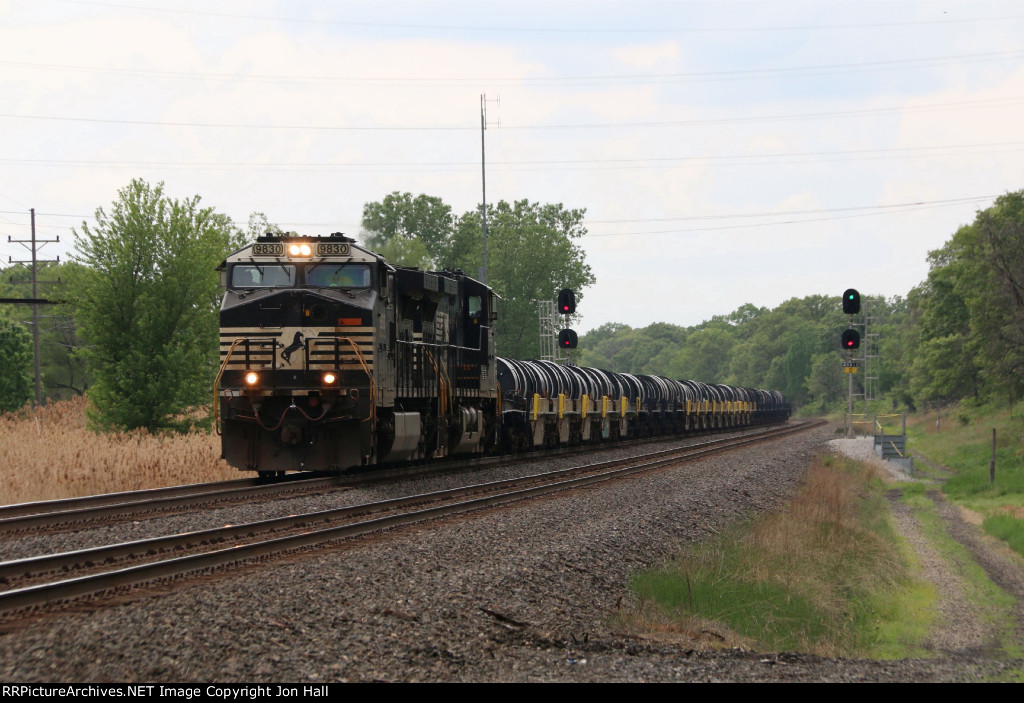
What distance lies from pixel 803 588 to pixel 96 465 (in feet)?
37.2

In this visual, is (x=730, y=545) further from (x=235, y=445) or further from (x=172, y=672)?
(x=172, y=672)

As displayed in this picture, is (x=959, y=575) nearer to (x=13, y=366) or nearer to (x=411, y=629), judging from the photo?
(x=411, y=629)

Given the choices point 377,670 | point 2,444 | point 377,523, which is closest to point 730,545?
point 377,523

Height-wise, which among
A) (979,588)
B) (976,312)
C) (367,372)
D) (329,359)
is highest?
(976,312)

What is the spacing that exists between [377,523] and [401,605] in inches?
145

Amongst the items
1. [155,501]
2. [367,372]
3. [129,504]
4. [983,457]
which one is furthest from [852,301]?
[129,504]

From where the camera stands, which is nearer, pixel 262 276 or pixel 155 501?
pixel 155 501

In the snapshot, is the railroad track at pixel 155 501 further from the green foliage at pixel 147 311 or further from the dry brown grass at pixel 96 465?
the green foliage at pixel 147 311

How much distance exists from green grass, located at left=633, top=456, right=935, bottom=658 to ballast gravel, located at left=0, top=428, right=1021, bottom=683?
27.2 inches

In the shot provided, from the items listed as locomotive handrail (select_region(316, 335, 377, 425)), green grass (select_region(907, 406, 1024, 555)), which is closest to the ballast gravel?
locomotive handrail (select_region(316, 335, 377, 425))

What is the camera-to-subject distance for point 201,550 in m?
9.91

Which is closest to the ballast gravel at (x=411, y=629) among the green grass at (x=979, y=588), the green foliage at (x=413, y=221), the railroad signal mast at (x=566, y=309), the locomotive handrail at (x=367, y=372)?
the green grass at (x=979, y=588)

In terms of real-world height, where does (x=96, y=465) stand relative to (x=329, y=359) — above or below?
below

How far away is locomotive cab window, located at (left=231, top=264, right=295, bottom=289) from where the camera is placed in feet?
53.4
